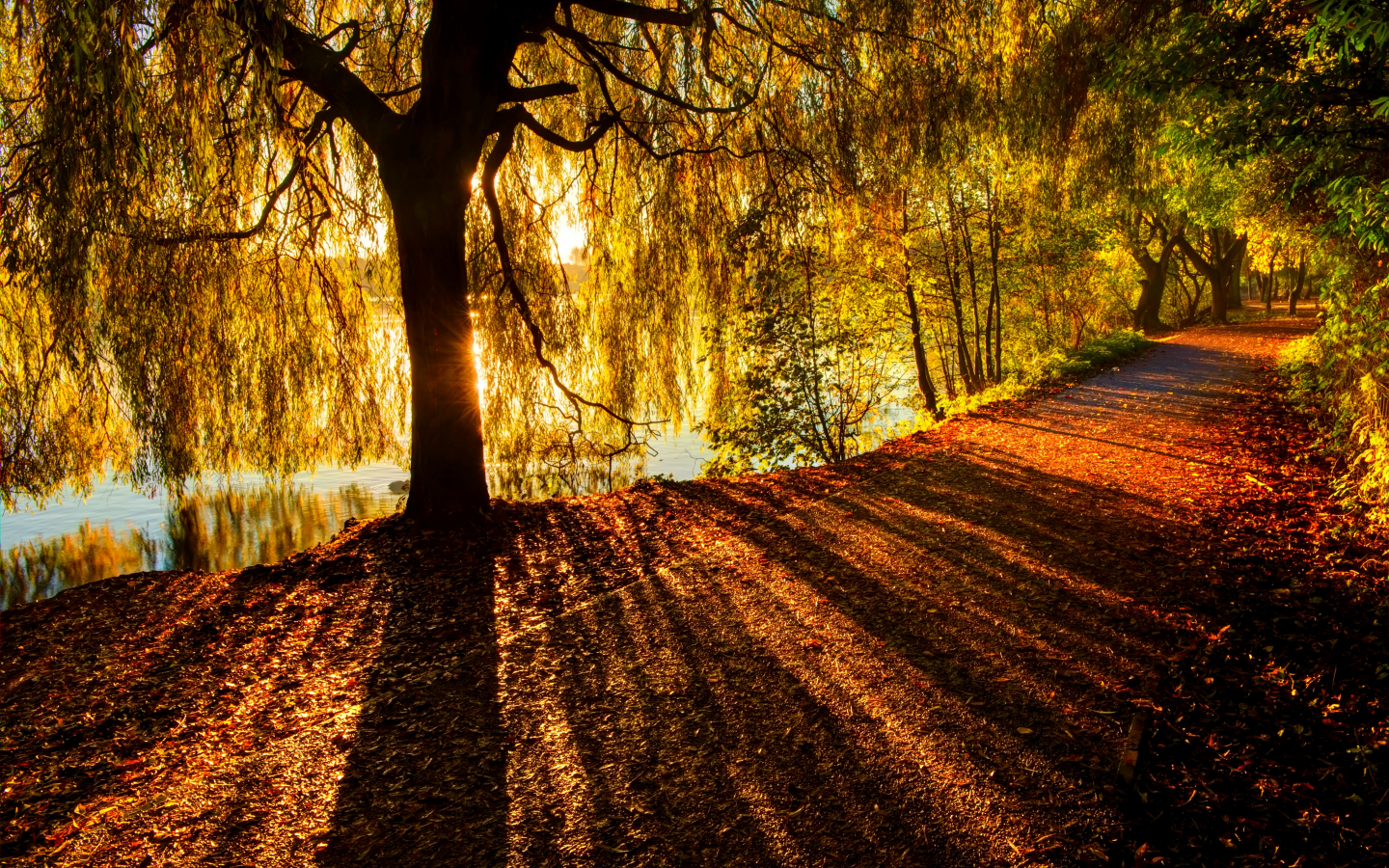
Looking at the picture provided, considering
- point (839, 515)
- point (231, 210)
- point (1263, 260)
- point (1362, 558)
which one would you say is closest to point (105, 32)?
point (231, 210)

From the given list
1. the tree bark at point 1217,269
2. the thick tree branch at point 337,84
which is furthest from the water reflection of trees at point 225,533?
the tree bark at point 1217,269

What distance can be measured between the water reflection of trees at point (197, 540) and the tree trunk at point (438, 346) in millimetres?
4993

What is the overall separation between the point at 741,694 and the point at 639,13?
528 centimetres

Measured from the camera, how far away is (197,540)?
43.6 feet

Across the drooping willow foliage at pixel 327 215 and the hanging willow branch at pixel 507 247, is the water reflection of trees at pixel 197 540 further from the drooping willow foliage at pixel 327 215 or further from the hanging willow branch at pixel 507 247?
the hanging willow branch at pixel 507 247

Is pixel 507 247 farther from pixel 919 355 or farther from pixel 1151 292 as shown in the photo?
pixel 1151 292

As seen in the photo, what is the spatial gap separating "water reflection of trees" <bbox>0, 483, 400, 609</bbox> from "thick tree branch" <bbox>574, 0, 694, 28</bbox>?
24.3 ft

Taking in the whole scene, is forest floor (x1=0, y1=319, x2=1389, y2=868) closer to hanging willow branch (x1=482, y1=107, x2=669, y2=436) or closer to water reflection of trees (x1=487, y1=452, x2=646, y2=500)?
water reflection of trees (x1=487, y1=452, x2=646, y2=500)

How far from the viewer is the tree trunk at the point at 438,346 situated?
19.3ft

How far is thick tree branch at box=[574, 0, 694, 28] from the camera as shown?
591 cm

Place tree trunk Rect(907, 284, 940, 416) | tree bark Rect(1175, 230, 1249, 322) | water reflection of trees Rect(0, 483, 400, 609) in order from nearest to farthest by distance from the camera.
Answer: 1. water reflection of trees Rect(0, 483, 400, 609)
2. tree trunk Rect(907, 284, 940, 416)
3. tree bark Rect(1175, 230, 1249, 322)

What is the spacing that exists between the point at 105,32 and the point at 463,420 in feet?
10.7

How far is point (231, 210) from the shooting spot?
6.12 m

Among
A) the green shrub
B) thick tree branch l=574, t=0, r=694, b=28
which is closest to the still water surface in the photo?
thick tree branch l=574, t=0, r=694, b=28
